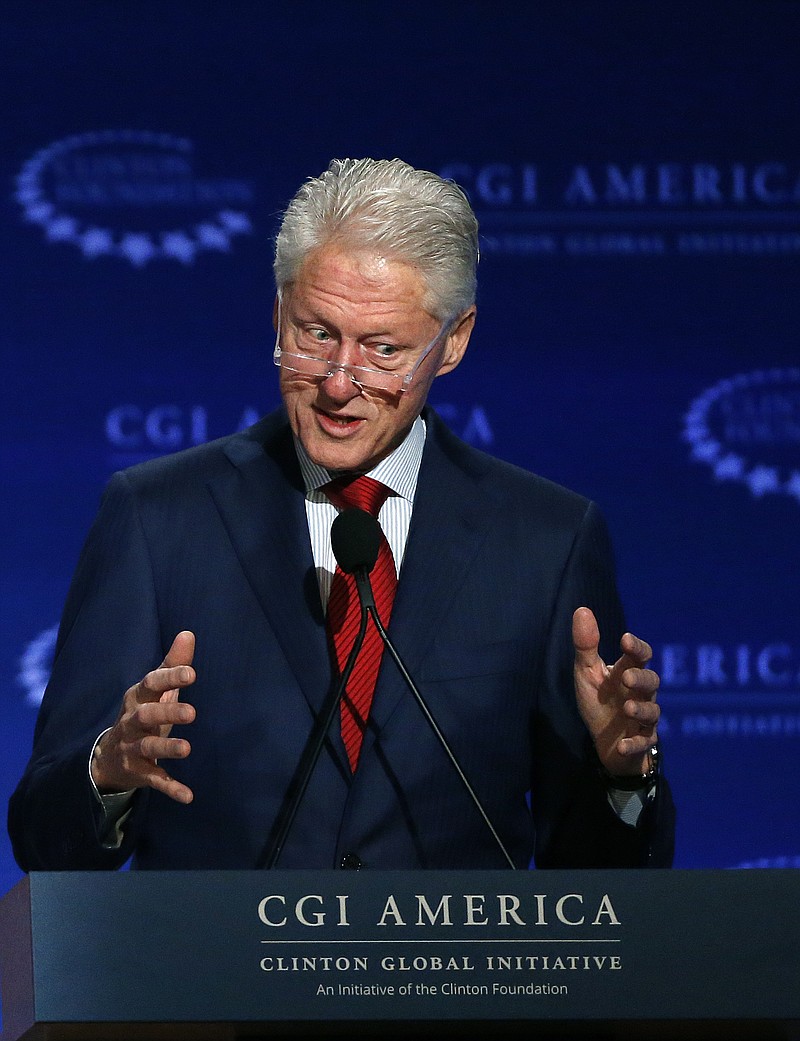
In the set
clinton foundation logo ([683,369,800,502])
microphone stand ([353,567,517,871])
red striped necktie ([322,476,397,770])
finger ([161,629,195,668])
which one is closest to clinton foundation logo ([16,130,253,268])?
clinton foundation logo ([683,369,800,502])

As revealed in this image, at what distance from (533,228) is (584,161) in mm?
153

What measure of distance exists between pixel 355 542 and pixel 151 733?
0.99ft

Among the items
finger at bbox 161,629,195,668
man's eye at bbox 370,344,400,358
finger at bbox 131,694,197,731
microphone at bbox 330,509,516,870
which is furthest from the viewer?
man's eye at bbox 370,344,400,358

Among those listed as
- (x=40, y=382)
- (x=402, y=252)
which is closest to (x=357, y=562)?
(x=402, y=252)

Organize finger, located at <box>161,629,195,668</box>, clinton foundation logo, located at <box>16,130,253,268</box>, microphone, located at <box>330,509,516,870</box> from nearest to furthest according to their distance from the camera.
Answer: finger, located at <box>161,629,195,668</box>
microphone, located at <box>330,509,516,870</box>
clinton foundation logo, located at <box>16,130,253,268</box>

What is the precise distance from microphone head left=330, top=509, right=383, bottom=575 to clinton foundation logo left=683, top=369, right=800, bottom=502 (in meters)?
1.47

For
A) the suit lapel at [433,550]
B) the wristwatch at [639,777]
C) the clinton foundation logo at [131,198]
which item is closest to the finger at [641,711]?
the wristwatch at [639,777]

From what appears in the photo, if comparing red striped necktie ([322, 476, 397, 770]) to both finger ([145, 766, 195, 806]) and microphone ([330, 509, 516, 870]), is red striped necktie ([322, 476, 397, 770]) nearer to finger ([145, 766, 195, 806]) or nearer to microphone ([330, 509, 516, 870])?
microphone ([330, 509, 516, 870])

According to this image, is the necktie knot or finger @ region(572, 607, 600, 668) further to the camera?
the necktie knot

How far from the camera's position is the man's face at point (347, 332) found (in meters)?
1.97

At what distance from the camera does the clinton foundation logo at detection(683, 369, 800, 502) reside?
305cm

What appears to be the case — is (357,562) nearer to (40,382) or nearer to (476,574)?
(476,574)

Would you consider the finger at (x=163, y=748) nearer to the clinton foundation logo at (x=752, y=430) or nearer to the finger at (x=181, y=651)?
the finger at (x=181, y=651)

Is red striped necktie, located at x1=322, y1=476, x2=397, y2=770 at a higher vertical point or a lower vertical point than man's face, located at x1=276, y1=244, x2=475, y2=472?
lower
